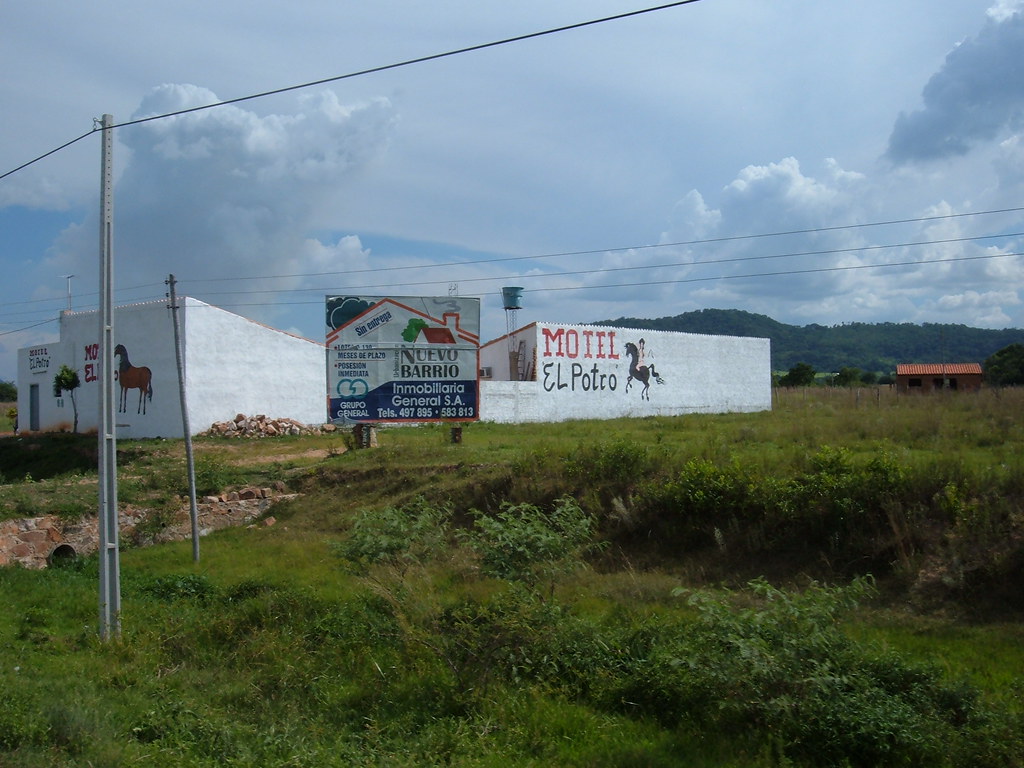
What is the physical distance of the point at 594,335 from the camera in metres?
33.5

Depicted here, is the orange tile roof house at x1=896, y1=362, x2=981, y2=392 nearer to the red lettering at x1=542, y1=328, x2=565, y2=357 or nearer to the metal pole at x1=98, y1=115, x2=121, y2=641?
the red lettering at x1=542, y1=328, x2=565, y2=357

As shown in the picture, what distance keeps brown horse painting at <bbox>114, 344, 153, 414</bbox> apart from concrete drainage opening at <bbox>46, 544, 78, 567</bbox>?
47.1 ft

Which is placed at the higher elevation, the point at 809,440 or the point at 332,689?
the point at 809,440

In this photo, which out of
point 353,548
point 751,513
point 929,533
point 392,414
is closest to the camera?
point 353,548

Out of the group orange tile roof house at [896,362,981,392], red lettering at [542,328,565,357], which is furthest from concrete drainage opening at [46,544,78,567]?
orange tile roof house at [896,362,981,392]

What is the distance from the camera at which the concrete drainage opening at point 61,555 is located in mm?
14453

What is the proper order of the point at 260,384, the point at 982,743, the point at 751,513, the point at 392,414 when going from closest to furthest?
the point at 982,743 < the point at 751,513 < the point at 392,414 < the point at 260,384

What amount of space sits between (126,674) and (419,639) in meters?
2.92

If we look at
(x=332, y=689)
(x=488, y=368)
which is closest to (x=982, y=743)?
(x=332, y=689)

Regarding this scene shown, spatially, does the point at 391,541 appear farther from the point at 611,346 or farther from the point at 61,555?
the point at 611,346

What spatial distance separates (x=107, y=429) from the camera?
9680 millimetres

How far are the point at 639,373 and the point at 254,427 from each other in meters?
15.8

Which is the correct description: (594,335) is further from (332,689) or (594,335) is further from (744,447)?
(332,689)

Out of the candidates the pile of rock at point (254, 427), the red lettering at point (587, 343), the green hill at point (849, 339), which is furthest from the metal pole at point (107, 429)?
the green hill at point (849, 339)
